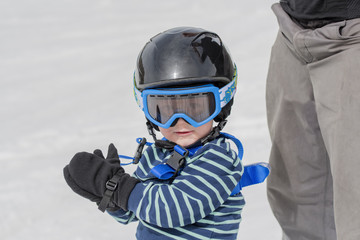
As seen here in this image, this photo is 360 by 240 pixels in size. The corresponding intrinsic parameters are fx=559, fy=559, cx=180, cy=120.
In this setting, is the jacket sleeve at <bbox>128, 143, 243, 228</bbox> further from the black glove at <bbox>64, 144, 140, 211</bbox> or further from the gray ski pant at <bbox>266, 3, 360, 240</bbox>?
the gray ski pant at <bbox>266, 3, 360, 240</bbox>

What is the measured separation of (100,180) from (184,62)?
20.6 inches

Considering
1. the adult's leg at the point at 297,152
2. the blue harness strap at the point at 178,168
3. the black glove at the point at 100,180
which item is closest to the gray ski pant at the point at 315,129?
the adult's leg at the point at 297,152

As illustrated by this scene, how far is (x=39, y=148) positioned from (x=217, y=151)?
2.47 meters

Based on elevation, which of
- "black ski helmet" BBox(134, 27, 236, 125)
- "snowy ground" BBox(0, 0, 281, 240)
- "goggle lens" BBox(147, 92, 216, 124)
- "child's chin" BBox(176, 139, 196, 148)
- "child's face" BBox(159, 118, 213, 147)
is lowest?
"snowy ground" BBox(0, 0, 281, 240)

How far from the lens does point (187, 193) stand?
1.95 metres

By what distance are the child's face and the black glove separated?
0.22m

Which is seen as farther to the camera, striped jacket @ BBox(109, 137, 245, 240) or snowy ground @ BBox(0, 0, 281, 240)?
snowy ground @ BBox(0, 0, 281, 240)

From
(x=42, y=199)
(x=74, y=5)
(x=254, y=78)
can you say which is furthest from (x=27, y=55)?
(x=42, y=199)

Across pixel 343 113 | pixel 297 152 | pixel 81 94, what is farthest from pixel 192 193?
pixel 81 94

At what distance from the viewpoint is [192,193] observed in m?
1.94

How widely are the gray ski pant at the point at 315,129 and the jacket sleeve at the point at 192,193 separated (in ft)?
1.23

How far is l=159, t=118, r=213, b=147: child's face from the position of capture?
6.91 ft

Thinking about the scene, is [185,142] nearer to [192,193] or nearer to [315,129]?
[192,193]

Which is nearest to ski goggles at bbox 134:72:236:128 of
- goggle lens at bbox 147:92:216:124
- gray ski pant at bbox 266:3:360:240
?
goggle lens at bbox 147:92:216:124
